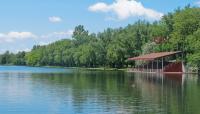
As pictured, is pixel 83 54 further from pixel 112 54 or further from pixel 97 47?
pixel 112 54

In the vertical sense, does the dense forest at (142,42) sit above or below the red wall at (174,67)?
above

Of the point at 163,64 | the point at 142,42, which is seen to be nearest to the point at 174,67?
the point at 163,64

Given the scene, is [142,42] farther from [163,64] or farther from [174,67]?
[174,67]

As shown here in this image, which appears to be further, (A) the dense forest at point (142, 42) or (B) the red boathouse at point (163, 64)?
(A) the dense forest at point (142, 42)

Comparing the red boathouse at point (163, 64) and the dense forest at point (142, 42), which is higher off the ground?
the dense forest at point (142, 42)

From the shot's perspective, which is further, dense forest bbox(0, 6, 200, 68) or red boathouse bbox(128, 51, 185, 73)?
dense forest bbox(0, 6, 200, 68)

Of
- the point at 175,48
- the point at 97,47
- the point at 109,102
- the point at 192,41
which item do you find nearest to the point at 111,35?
the point at 97,47

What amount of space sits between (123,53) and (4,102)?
336 feet

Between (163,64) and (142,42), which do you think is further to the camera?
(142,42)

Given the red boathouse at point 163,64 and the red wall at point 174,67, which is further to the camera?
the red wall at point 174,67

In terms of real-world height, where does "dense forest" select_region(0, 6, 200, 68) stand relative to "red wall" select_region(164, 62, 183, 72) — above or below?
above

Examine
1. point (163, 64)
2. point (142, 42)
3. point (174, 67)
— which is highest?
point (142, 42)

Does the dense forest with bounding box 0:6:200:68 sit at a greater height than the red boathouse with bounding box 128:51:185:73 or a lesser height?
greater

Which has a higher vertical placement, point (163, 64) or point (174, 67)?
point (163, 64)
